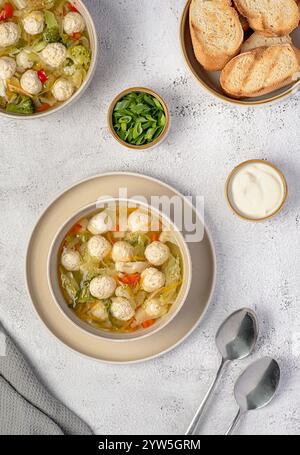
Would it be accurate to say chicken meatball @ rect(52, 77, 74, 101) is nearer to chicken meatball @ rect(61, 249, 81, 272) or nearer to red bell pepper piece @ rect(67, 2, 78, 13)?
red bell pepper piece @ rect(67, 2, 78, 13)

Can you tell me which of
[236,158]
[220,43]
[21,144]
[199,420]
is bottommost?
[199,420]

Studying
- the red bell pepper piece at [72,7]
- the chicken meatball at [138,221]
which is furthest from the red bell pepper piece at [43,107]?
the chicken meatball at [138,221]

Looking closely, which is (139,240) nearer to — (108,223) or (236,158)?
(108,223)

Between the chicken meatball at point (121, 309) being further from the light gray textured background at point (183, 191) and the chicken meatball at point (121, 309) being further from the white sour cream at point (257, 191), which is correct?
the white sour cream at point (257, 191)

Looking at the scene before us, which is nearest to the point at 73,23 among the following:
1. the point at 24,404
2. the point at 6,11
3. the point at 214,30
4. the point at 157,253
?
the point at 6,11

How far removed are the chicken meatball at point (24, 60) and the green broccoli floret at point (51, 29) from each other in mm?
131

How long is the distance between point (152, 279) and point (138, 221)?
0.30 m

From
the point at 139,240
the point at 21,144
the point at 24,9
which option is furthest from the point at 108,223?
the point at 24,9

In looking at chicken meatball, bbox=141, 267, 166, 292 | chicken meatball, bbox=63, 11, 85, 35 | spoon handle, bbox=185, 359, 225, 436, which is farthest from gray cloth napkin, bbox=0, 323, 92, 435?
chicken meatball, bbox=63, 11, 85, 35

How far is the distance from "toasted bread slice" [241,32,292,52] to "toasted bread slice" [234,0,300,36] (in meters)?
0.03

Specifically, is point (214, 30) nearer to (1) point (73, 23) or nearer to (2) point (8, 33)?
(1) point (73, 23)

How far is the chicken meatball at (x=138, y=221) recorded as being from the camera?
2729mm

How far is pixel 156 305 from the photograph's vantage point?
275 cm

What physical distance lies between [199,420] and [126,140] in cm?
161
